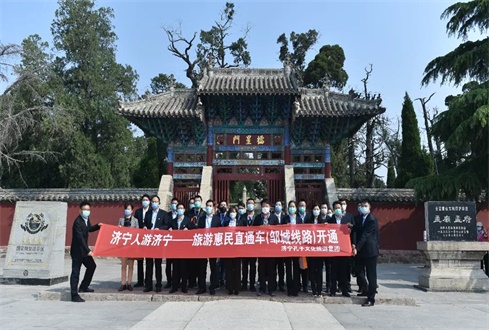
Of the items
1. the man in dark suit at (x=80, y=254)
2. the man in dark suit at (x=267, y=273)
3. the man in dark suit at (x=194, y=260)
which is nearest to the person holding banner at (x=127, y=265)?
the man in dark suit at (x=80, y=254)

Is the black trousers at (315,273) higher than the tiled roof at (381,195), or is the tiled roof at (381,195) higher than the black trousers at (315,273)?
the tiled roof at (381,195)

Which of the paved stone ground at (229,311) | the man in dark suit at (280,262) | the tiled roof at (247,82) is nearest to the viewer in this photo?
the paved stone ground at (229,311)

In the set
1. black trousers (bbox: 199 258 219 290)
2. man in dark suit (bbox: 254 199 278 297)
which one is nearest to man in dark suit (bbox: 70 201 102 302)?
black trousers (bbox: 199 258 219 290)

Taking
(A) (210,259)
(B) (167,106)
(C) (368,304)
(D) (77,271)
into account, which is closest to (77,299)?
(D) (77,271)

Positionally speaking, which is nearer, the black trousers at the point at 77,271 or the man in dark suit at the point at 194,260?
the black trousers at the point at 77,271

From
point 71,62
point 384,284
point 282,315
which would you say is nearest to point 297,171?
point 384,284

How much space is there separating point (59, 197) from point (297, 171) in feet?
30.2

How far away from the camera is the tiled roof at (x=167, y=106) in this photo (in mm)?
15766

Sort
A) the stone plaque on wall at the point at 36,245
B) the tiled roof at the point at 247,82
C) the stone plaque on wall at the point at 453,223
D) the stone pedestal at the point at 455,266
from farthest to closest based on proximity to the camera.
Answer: the tiled roof at the point at 247,82 → the stone plaque on wall at the point at 453,223 → the stone plaque on wall at the point at 36,245 → the stone pedestal at the point at 455,266

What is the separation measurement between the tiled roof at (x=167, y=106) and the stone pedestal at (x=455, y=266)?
8890mm

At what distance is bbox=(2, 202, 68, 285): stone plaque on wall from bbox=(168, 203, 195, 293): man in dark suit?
3.05 m

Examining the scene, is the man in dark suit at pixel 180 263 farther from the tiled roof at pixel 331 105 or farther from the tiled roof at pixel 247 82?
the tiled roof at pixel 331 105

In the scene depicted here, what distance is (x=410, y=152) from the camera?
76.1 feet

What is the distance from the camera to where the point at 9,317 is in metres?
6.37
